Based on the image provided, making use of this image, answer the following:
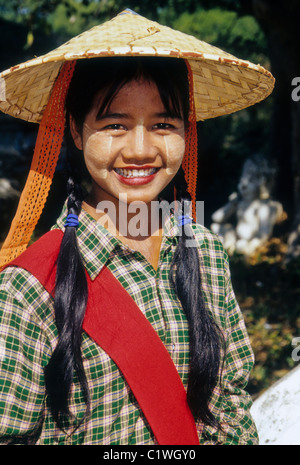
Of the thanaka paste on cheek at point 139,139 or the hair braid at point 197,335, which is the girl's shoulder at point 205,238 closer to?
the hair braid at point 197,335

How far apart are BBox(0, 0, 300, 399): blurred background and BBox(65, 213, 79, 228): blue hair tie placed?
111 inches

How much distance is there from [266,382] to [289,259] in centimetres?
236

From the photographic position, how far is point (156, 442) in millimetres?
1458

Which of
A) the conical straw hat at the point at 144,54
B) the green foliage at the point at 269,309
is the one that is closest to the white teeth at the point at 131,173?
the conical straw hat at the point at 144,54

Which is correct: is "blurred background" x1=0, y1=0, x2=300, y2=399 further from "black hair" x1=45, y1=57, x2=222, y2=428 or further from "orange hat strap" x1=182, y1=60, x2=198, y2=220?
"black hair" x1=45, y1=57, x2=222, y2=428

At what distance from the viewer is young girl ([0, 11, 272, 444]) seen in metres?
1.34

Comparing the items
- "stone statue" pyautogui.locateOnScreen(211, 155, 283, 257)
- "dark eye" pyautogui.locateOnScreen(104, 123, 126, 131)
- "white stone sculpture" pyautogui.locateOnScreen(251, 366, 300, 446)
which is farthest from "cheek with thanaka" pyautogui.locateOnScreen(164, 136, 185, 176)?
"stone statue" pyautogui.locateOnScreen(211, 155, 283, 257)

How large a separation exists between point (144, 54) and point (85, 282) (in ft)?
2.14

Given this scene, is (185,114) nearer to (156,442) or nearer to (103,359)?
(103,359)

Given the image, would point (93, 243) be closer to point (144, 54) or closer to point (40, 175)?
point (40, 175)

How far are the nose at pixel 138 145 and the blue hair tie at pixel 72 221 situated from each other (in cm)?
24

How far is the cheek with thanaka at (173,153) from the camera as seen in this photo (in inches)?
59.7

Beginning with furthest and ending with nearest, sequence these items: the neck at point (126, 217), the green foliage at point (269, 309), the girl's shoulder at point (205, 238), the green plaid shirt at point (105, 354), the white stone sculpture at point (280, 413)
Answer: the green foliage at point (269, 309) → the white stone sculpture at point (280, 413) → the girl's shoulder at point (205, 238) → the neck at point (126, 217) → the green plaid shirt at point (105, 354)

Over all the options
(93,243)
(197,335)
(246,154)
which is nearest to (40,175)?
(93,243)
